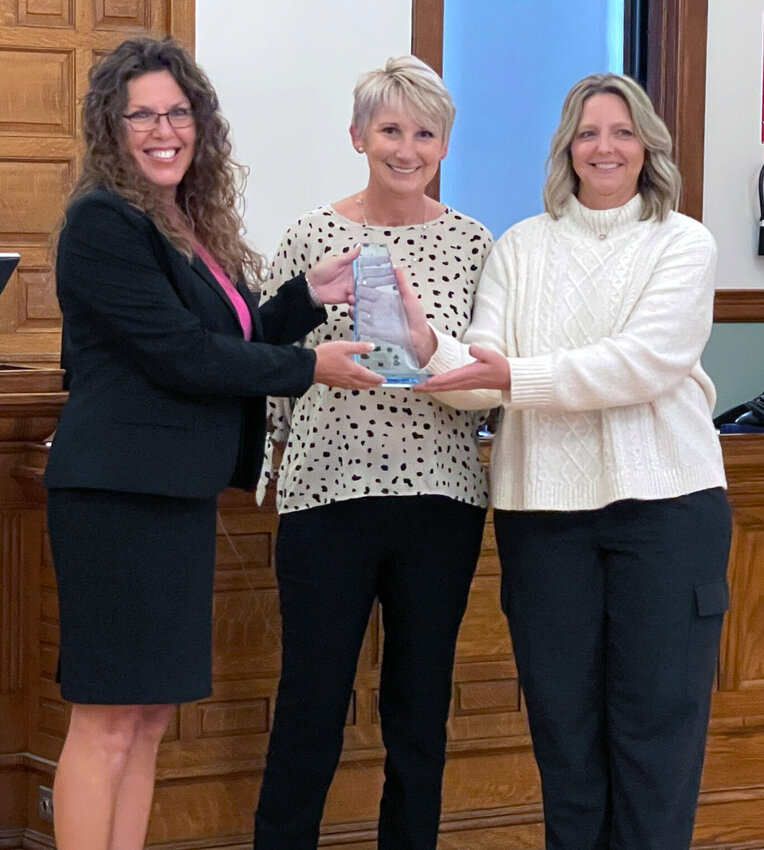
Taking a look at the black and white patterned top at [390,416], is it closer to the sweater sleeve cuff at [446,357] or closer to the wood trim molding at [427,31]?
the sweater sleeve cuff at [446,357]

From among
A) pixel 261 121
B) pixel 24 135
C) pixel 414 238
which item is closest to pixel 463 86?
pixel 261 121

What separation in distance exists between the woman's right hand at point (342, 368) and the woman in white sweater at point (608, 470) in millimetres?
120

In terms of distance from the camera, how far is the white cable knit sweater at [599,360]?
7.26ft

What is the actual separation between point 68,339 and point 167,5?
90.9 inches

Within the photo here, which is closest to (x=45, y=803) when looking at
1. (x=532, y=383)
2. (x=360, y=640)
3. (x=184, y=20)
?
(x=360, y=640)

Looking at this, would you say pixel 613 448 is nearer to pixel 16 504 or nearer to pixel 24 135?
pixel 16 504

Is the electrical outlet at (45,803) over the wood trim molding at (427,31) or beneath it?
beneath

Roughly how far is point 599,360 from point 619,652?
0.50 m

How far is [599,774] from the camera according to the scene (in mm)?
2350

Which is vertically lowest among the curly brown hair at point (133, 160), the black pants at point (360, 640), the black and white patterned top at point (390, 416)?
the black pants at point (360, 640)

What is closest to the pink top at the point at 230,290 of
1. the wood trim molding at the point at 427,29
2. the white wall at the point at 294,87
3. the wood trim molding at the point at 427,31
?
the white wall at the point at 294,87

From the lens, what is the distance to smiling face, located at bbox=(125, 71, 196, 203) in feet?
6.97

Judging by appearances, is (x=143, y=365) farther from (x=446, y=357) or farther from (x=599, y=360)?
(x=599, y=360)

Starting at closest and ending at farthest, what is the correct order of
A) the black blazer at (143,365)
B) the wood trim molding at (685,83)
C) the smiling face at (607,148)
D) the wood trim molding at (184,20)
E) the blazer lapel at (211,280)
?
the black blazer at (143,365), the blazer lapel at (211,280), the smiling face at (607,148), the wood trim molding at (184,20), the wood trim molding at (685,83)
